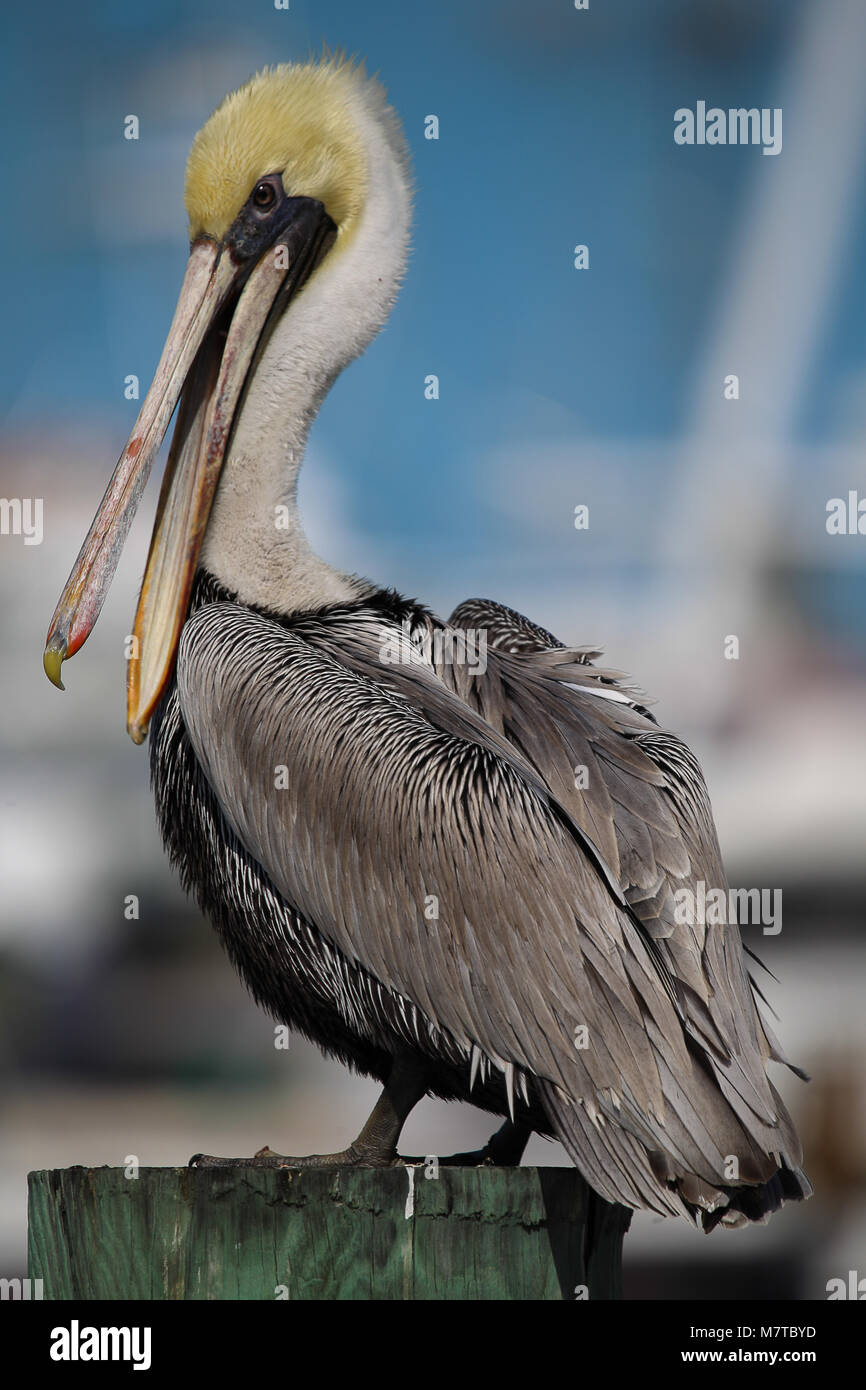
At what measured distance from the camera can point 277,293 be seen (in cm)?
465

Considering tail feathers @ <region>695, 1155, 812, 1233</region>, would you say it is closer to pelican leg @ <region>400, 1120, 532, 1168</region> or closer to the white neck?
pelican leg @ <region>400, 1120, 532, 1168</region>

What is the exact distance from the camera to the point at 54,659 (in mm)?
4141

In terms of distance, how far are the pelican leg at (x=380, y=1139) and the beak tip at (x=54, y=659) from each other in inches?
50.7

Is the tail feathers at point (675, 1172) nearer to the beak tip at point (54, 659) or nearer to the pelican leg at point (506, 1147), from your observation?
the pelican leg at point (506, 1147)

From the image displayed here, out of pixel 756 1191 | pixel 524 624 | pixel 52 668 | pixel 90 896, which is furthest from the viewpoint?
pixel 90 896

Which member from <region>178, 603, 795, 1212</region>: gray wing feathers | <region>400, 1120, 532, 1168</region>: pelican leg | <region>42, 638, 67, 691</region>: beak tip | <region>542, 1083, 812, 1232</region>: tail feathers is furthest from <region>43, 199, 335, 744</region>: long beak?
<region>542, 1083, 812, 1232</region>: tail feathers

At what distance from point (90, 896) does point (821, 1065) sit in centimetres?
807

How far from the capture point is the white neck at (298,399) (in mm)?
4316

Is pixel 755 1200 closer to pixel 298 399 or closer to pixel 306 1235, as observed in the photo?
pixel 306 1235

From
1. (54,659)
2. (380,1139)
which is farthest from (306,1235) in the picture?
(54,659)

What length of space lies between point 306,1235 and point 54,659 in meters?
1.70

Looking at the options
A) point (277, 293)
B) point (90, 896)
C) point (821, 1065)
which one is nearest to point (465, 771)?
point (277, 293)

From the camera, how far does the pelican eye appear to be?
463 cm

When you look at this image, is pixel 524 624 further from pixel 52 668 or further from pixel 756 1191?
pixel 756 1191
